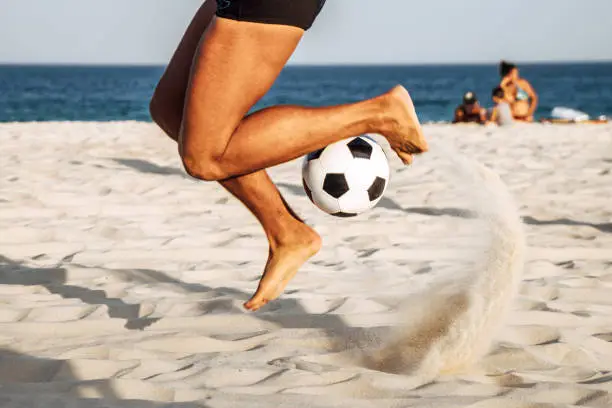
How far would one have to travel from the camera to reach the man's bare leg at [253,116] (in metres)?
2.29

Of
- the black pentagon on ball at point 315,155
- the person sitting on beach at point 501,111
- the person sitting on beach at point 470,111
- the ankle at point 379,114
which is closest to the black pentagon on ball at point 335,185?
the black pentagon on ball at point 315,155

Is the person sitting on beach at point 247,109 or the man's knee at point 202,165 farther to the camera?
the man's knee at point 202,165

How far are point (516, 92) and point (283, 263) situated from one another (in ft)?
37.8

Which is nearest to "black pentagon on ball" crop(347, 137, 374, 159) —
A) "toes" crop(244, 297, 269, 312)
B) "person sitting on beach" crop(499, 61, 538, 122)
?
"toes" crop(244, 297, 269, 312)

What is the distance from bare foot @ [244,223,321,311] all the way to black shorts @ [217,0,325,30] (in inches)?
33.1

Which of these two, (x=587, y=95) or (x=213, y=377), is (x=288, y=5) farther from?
(x=587, y=95)

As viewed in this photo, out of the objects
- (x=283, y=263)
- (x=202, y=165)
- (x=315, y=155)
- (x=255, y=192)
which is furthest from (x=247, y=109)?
(x=283, y=263)

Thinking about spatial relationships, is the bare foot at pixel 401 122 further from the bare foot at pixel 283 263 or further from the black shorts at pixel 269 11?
the bare foot at pixel 283 263

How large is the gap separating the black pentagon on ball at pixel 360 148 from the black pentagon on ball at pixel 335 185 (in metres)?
0.12

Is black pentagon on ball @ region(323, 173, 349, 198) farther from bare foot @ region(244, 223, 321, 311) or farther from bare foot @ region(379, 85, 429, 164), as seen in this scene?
bare foot @ region(379, 85, 429, 164)

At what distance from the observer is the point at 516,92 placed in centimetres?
1359

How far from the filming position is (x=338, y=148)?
2.88 m

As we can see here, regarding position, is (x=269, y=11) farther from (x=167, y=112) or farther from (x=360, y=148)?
(x=360, y=148)

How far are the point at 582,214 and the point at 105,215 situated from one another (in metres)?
3.20
